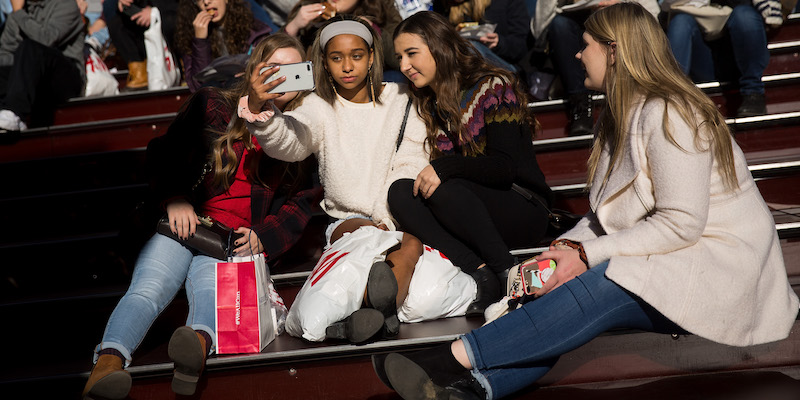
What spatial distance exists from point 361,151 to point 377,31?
77 centimetres

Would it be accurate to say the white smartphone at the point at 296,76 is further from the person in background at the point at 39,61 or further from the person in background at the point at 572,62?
the person in background at the point at 39,61

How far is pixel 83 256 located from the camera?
2.89 m

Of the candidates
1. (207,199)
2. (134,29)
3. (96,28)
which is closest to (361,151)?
(207,199)

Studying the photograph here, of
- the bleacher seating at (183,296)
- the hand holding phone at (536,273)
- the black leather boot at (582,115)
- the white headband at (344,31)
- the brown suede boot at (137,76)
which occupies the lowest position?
the bleacher seating at (183,296)

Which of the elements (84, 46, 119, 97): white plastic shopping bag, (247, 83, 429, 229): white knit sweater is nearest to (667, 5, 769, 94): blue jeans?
(247, 83, 429, 229): white knit sweater

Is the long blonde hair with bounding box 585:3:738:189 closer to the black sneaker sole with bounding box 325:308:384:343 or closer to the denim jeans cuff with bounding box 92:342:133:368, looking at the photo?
the black sneaker sole with bounding box 325:308:384:343

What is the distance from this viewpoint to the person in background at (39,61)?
11.4 feet

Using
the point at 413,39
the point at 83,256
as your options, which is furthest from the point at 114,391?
the point at 413,39

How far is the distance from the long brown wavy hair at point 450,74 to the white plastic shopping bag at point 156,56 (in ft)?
6.40

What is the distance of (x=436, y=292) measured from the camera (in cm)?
224

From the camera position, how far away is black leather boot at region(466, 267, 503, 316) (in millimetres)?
2295

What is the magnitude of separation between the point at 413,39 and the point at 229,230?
1.00m

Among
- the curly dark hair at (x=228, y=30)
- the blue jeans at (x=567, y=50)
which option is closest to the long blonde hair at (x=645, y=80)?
the blue jeans at (x=567, y=50)

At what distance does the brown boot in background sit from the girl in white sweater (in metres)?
1.91
